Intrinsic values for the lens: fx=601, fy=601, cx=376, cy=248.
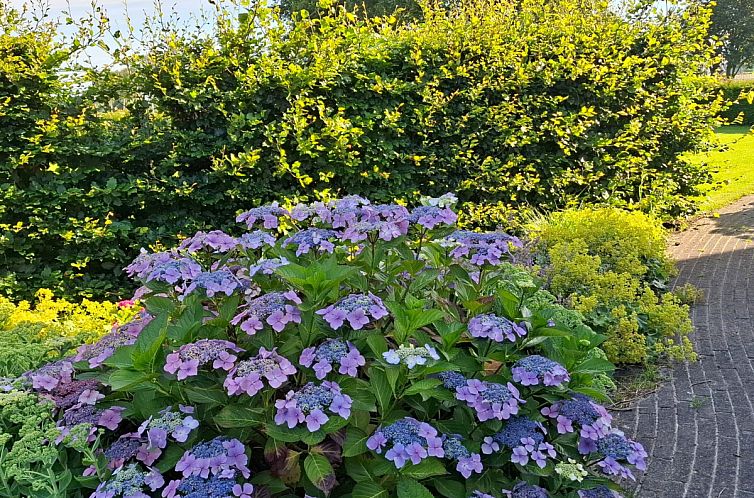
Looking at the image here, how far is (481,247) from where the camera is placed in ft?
7.15

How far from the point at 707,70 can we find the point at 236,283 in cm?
731

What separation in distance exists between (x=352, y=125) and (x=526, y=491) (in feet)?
13.5

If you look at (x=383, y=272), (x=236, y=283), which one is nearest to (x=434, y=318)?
(x=383, y=272)

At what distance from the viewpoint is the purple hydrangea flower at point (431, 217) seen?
2289 millimetres

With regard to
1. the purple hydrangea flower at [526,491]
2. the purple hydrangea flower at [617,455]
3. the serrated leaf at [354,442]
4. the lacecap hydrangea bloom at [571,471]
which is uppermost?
the serrated leaf at [354,442]

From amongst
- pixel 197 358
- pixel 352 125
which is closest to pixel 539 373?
pixel 197 358

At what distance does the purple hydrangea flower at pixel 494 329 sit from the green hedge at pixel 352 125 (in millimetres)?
3444

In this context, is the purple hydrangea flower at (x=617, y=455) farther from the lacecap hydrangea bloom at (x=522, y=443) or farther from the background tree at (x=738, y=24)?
the background tree at (x=738, y=24)

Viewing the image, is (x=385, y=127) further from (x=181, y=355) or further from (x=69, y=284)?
(x=181, y=355)

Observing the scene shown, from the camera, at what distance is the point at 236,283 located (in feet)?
6.37

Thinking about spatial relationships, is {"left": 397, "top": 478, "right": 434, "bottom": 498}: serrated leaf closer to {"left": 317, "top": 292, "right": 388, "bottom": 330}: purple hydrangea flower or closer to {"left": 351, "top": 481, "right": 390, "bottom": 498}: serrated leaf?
{"left": 351, "top": 481, "right": 390, "bottom": 498}: serrated leaf

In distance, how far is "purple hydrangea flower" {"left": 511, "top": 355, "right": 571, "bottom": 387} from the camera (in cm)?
180

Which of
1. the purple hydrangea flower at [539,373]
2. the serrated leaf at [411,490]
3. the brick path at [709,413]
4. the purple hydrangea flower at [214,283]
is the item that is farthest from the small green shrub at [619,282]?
the purple hydrangea flower at [214,283]

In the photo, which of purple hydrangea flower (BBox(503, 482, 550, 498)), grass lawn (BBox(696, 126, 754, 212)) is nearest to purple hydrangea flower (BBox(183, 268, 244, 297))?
purple hydrangea flower (BBox(503, 482, 550, 498))
